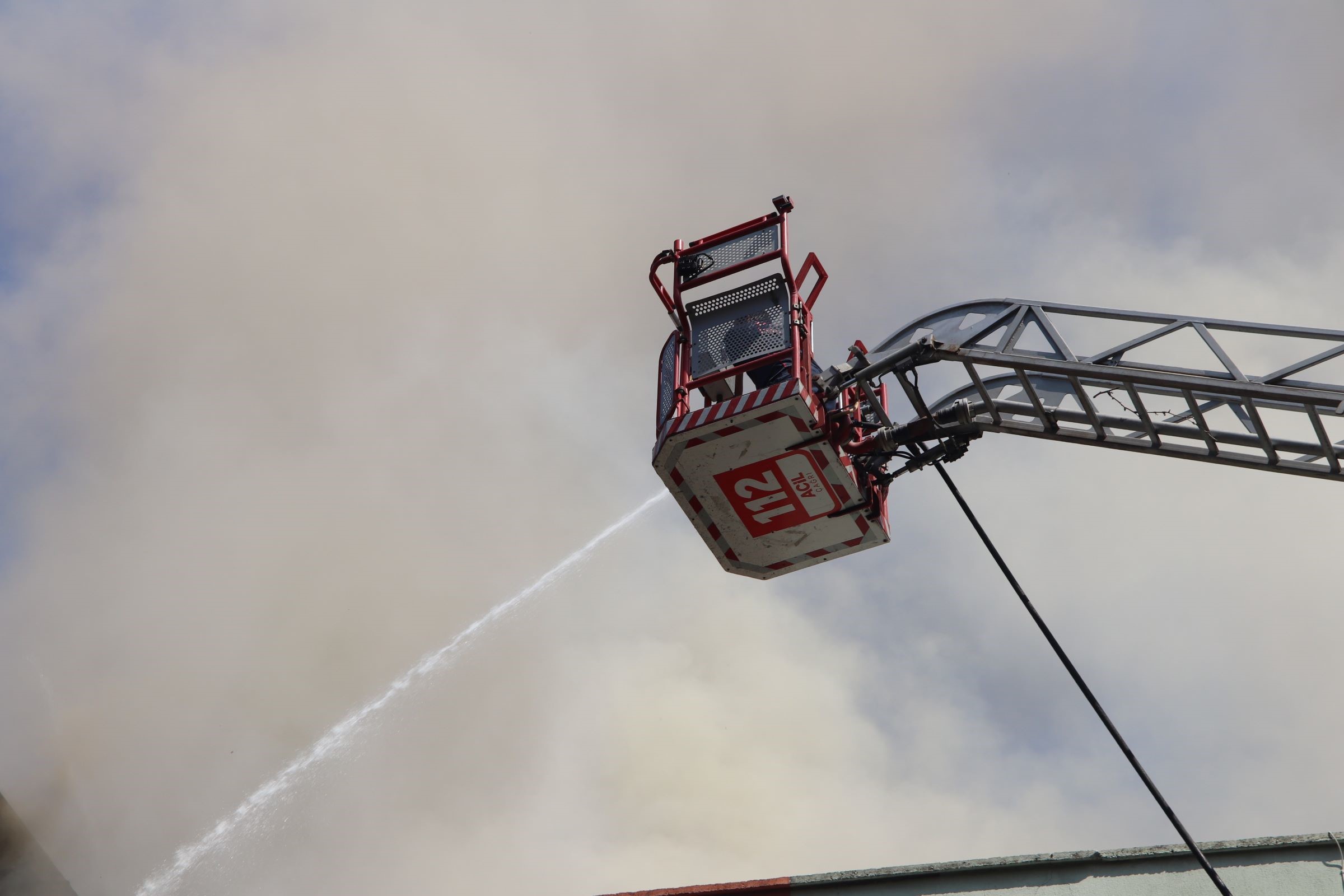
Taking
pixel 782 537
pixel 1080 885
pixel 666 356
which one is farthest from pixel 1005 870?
pixel 666 356

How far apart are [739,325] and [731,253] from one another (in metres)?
0.70

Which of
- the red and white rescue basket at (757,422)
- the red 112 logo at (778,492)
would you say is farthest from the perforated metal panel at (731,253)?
the red 112 logo at (778,492)

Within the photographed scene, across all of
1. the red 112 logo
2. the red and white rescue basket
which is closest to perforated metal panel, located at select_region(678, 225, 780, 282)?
the red and white rescue basket

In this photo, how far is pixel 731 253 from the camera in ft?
33.3

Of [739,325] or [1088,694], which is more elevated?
[739,325]

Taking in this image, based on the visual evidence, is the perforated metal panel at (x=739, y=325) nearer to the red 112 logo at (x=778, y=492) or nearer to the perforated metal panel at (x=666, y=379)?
the perforated metal panel at (x=666, y=379)

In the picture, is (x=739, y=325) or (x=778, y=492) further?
(x=739, y=325)

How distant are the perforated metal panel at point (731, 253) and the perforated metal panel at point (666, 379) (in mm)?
572

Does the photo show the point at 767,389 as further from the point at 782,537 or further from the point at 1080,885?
the point at 1080,885

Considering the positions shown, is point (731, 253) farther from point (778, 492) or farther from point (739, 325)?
point (778, 492)

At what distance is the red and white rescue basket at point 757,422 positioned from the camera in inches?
361

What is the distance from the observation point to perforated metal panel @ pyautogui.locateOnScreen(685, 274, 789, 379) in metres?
9.65

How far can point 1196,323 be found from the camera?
29.0ft

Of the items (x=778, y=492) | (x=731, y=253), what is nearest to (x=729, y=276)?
(x=731, y=253)
